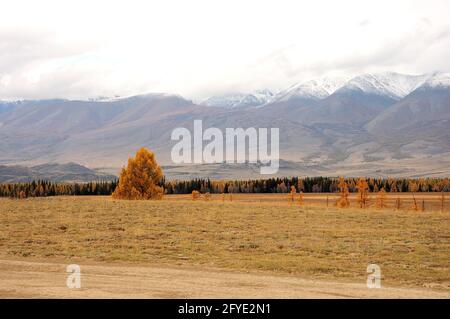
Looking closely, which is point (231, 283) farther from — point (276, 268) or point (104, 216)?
point (104, 216)

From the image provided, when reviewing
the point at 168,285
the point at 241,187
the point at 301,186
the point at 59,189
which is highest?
the point at 301,186

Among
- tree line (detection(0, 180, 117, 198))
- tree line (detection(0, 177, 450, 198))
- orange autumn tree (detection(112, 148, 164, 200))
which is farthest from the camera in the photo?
tree line (detection(0, 177, 450, 198))

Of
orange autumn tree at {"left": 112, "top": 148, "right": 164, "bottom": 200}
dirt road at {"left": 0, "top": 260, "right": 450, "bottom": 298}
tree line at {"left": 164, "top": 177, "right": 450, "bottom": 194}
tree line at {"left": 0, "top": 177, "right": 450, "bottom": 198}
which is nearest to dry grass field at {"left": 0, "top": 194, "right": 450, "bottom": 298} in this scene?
dirt road at {"left": 0, "top": 260, "right": 450, "bottom": 298}

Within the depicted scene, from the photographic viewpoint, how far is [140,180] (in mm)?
75875

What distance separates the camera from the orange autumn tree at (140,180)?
247 feet

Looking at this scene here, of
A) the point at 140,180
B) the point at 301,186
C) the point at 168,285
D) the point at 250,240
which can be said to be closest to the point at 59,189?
the point at 301,186

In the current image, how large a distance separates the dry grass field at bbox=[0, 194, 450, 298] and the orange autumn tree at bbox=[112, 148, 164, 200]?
28504 mm

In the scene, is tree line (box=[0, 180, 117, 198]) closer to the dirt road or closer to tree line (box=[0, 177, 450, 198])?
tree line (box=[0, 177, 450, 198])

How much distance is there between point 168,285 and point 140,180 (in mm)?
58870

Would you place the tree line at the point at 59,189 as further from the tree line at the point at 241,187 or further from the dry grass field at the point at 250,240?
the dry grass field at the point at 250,240

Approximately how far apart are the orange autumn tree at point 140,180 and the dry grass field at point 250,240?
93.5 ft

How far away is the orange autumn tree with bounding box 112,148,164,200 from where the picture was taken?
247ft

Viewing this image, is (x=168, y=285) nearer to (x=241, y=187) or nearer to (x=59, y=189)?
(x=59, y=189)

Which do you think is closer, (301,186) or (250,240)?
(250,240)
